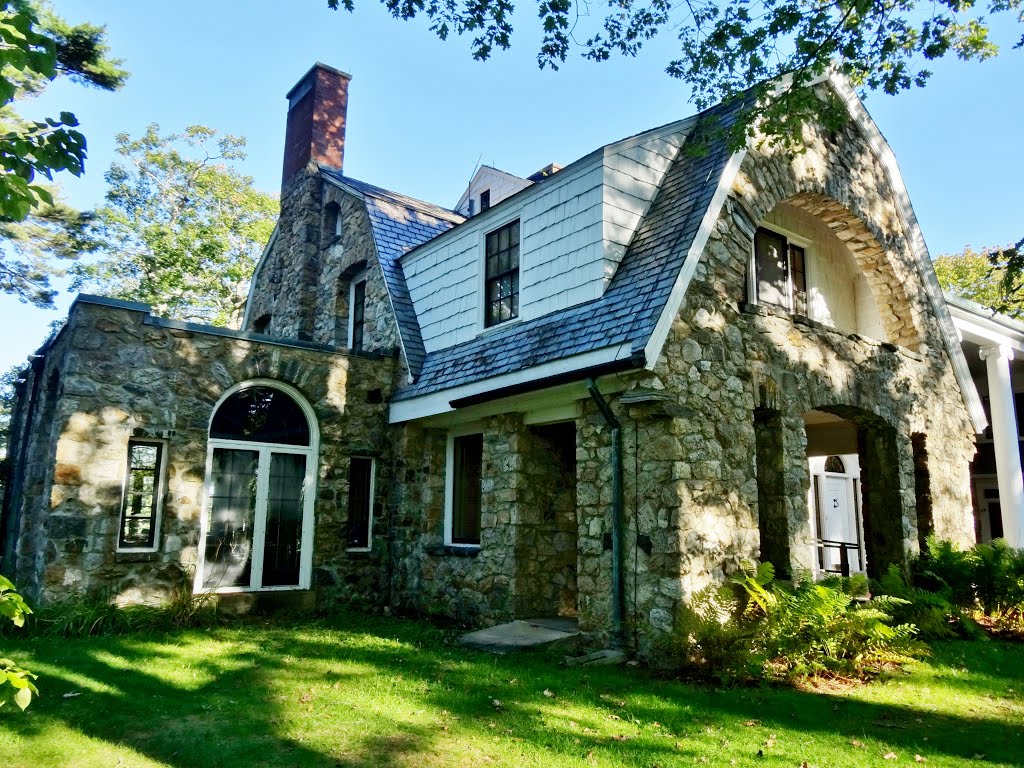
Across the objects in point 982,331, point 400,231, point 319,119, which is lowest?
point 982,331

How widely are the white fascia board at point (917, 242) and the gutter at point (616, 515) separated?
19.5 ft

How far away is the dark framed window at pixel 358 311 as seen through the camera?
13.1 m

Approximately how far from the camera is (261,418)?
32.7 ft

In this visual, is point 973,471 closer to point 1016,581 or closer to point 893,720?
point 1016,581

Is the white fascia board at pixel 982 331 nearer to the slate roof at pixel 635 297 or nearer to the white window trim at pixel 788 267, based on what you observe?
the white window trim at pixel 788 267

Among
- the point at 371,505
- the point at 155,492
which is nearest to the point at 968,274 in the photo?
the point at 371,505

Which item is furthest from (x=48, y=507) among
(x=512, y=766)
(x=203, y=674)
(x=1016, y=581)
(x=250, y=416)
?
(x=1016, y=581)

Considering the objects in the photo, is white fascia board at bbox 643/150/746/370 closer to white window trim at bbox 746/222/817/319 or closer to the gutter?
the gutter

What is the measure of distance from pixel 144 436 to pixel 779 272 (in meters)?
8.43

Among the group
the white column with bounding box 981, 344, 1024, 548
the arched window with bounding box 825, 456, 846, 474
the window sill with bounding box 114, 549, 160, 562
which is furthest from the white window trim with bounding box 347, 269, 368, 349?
the white column with bounding box 981, 344, 1024, 548

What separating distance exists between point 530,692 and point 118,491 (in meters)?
5.50

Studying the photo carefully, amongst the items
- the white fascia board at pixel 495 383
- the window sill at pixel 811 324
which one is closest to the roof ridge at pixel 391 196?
the white fascia board at pixel 495 383

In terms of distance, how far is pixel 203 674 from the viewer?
6.33 m

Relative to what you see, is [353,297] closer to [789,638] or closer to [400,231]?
[400,231]
